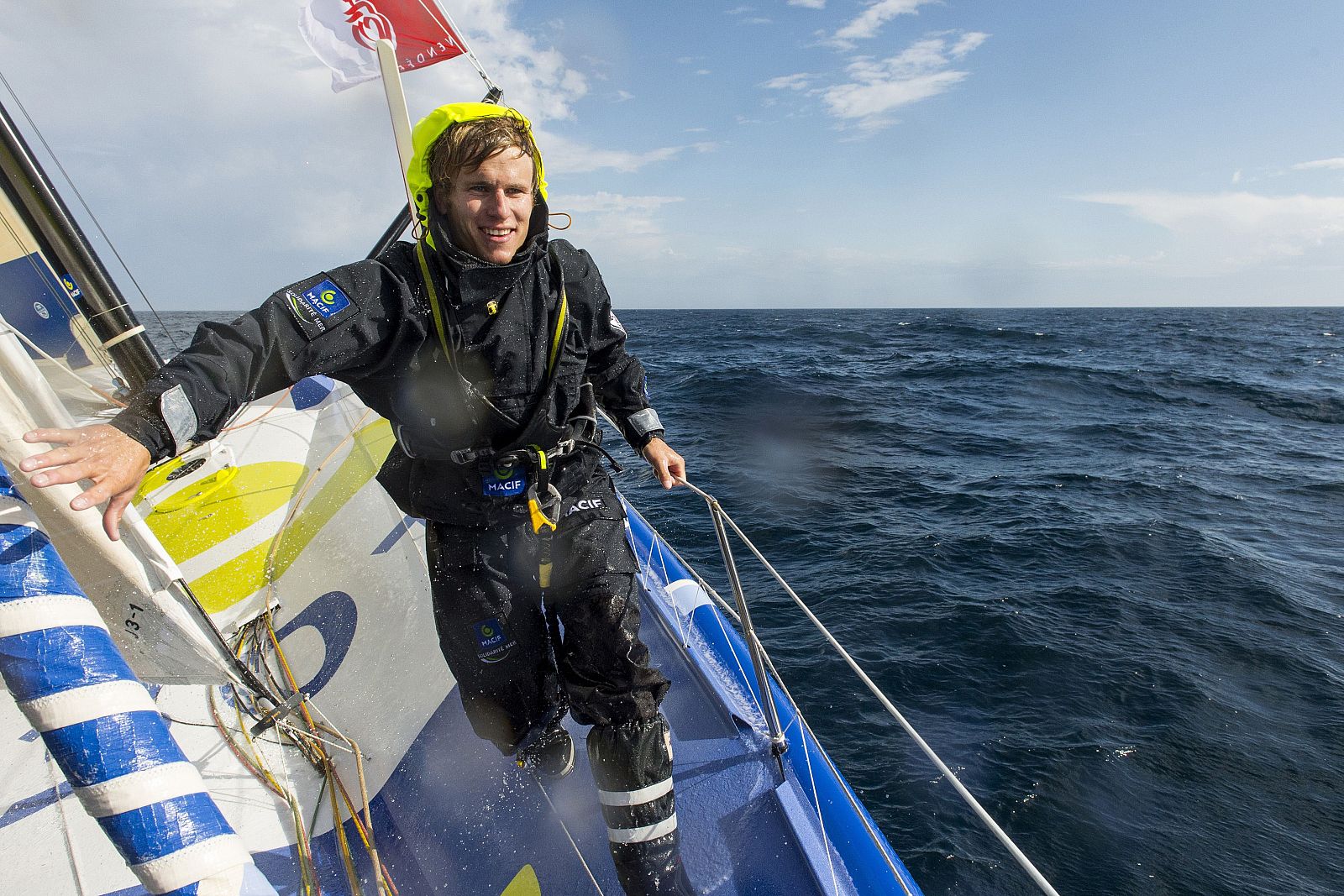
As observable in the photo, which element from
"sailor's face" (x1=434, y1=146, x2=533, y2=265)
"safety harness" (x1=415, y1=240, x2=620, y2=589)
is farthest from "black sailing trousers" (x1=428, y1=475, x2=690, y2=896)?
"sailor's face" (x1=434, y1=146, x2=533, y2=265)

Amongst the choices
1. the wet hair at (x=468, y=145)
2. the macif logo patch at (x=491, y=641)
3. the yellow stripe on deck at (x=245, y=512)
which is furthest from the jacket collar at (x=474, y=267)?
the yellow stripe on deck at (x=245, y=512)

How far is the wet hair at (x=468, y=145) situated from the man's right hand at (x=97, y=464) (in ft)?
3.47

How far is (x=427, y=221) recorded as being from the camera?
185 centimetres

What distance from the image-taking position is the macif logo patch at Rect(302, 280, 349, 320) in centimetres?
166

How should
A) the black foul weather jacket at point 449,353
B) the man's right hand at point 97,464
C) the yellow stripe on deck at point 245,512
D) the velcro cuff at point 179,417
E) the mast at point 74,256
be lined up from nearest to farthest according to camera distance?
the man's right hand at point 97,464 < the velcro cuff at point 179,417 < the black foul weather jacket at point 449,353 < the yellow stripe on deck at point 245,512 < the mast at point 74,256

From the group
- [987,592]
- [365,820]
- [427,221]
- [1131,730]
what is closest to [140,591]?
[365,820]

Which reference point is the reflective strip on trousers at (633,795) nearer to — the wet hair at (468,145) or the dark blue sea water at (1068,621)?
the wet hair at (468,145)

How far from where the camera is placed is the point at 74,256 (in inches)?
145

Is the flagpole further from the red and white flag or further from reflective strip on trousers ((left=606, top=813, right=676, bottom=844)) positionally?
reflective strip on trousers ((left=606, top=813, right=676, bottom=844))

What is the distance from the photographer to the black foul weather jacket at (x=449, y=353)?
161 cm

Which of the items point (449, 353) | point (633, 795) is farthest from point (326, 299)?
point (633, 795)

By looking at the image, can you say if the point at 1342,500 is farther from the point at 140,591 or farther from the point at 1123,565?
the point at 140,591

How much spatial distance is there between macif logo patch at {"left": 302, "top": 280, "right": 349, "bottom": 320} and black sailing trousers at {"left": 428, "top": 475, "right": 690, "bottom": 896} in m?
0.79

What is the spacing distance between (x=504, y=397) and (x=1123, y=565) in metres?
7.97
